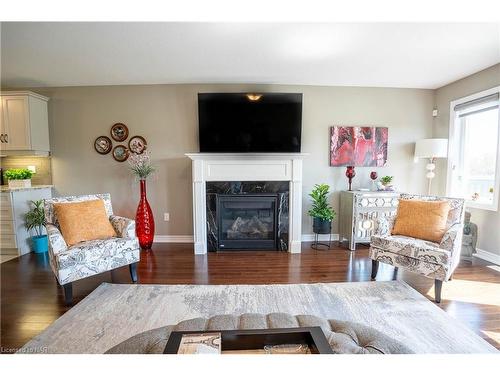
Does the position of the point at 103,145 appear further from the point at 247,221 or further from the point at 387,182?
the point at 387,182

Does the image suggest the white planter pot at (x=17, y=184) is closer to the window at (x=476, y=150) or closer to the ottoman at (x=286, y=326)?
the ottoman at (x=286, y=326)

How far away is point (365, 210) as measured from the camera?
3.19 m

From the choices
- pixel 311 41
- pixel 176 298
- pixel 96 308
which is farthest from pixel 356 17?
pixel 96 308

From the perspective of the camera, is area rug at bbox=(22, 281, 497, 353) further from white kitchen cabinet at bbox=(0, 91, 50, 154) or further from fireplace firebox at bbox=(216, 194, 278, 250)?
white kitchen cabinet at bbox=(0, 91, 50, 154)

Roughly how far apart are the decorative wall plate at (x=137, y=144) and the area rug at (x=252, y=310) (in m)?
2.04

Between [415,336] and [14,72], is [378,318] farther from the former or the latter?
[14,72]

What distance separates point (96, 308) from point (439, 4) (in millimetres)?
2674

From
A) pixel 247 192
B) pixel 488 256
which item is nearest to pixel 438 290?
pixel 488 256

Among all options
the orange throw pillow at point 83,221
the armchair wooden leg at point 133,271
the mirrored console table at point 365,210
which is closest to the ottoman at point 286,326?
the armchair wooden leg at point 133,271

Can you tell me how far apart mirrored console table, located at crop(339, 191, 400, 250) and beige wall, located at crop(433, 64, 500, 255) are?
104 centimetres

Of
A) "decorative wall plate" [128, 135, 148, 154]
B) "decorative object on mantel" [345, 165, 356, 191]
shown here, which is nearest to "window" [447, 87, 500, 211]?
"decorative object on mantel" [345, 165, 356, 191]

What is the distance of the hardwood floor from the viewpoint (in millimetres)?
1741
